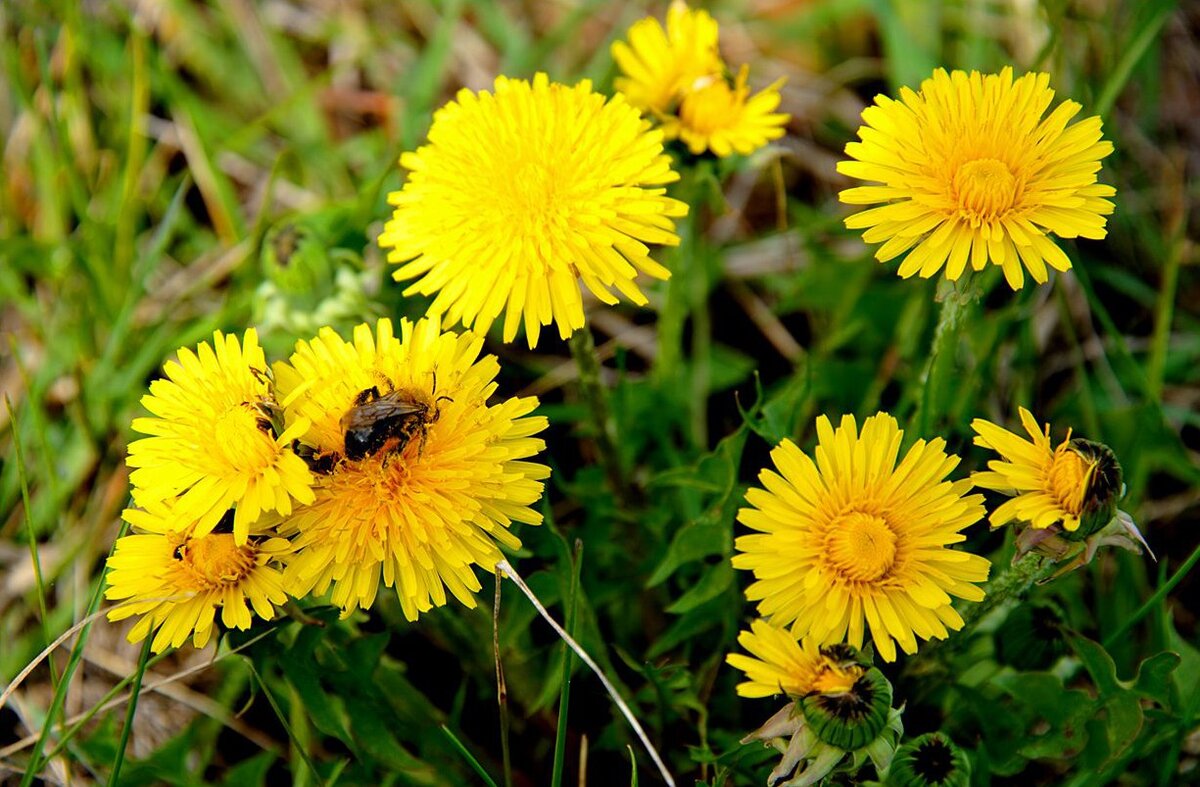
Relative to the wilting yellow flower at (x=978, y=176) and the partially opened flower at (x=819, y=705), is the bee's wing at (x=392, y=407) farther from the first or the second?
the wilting yellow flower at (x=978, y=176)

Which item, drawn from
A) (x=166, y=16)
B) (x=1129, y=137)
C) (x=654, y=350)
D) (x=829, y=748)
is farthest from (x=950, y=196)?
(x=166, y=16)

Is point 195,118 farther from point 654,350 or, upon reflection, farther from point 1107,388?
point 1107,388

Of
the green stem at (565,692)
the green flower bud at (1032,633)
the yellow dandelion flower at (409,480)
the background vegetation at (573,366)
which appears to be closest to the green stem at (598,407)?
the background vegetation at (573,366)

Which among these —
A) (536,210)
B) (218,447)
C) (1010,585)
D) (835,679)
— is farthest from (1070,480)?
(218,447)

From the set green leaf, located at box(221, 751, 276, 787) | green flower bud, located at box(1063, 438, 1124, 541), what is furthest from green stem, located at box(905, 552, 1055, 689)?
green leaf, located at box(221, 751, 276, 787)

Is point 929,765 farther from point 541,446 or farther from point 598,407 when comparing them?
point 598,407

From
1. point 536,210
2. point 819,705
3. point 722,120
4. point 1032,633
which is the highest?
point 722,120
